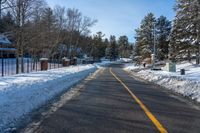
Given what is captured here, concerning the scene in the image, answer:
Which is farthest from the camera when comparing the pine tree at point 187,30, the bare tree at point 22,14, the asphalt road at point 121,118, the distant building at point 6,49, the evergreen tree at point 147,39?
the distant building at point 6,49

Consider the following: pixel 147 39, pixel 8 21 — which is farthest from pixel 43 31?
pixel 147 39

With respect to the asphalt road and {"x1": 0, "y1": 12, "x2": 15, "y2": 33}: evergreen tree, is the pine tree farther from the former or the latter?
the asphalt road

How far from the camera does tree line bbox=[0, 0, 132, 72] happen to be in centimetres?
3152

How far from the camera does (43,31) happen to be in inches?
1876

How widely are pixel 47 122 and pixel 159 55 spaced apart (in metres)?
68.1

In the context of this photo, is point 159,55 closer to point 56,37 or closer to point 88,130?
point 56,37

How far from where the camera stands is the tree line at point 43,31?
1241 inches

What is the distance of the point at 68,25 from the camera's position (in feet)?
260

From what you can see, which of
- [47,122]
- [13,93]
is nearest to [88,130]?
[47,122]

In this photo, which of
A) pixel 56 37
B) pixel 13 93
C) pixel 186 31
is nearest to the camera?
pixel 13 93

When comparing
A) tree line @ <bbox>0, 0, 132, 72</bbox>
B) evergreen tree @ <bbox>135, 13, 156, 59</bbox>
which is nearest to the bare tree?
tree line @ <bbox>0, 0, 132, 72</bbox>

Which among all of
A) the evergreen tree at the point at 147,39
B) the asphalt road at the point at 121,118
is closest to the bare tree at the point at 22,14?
the asphalt road at the point at 121,118

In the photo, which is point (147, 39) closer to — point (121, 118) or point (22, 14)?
point (22, 14)

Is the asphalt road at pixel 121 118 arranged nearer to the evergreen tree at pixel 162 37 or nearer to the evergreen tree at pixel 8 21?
A: the evergreen tree at pixel 8 21
